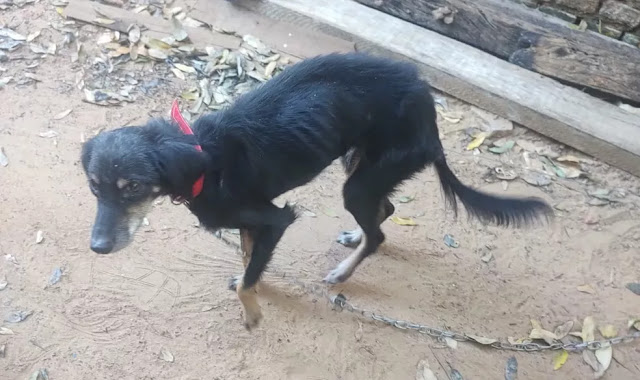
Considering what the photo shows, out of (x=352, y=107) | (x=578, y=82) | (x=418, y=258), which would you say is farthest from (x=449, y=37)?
(x=352, y=107)

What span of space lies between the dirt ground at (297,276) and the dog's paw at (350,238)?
0.08 meters

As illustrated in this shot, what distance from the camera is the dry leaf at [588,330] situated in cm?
373

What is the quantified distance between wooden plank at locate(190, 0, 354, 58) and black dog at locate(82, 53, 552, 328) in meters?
2.07

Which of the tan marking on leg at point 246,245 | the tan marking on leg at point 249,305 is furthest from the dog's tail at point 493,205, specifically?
the tan marking on leg at point 249,305

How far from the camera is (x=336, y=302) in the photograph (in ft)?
12.5

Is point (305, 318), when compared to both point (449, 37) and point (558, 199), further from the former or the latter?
point (449, 37)

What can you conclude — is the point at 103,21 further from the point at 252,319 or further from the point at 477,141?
the point at 477,141

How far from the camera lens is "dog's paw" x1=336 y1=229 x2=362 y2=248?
161 inches

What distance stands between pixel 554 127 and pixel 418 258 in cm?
166

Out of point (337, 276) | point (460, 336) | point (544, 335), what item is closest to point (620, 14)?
point (544, 335)

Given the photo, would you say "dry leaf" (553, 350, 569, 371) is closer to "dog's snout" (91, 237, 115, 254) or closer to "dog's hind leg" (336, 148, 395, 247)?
"dog's hind leg" (336, 148, 395, 247)

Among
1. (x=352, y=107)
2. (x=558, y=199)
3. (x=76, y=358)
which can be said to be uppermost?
(x=352, y=107)

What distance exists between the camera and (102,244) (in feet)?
9.27

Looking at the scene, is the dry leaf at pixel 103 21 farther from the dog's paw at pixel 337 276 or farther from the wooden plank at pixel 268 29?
the dog's paw at pixel 337 276
